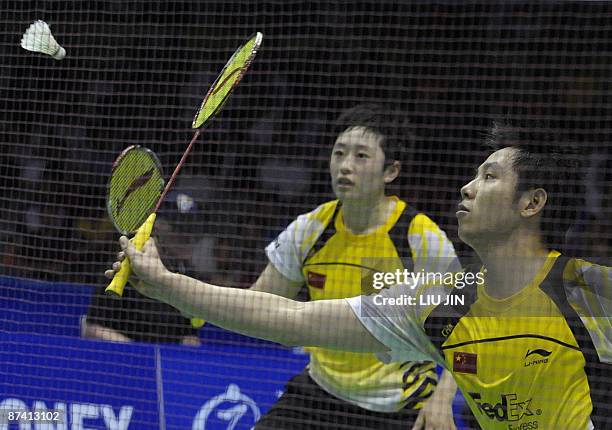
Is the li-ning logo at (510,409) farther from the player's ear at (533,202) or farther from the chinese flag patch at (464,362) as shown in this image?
the player's ear at (533,202)

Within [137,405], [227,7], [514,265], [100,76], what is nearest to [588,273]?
[514,265]

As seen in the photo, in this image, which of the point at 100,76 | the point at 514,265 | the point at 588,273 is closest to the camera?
the point at 588,273

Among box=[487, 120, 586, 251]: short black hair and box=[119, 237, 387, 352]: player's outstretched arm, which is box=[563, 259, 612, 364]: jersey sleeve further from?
box=[119, 237, 387, 352]: player's outstretched arm

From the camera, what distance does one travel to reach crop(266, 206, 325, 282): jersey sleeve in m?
3.79

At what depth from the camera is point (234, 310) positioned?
2533 mm

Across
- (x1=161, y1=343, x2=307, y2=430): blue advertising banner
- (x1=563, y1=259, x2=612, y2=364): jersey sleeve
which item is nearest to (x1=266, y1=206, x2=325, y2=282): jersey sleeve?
(x1=161, y1=343, x2=307, y2=430): blue advertising banner

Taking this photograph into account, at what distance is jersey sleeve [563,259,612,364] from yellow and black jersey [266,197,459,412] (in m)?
1.01

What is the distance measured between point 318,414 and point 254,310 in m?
1.23

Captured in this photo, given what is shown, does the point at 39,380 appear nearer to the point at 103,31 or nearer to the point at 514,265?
the point at 103,31

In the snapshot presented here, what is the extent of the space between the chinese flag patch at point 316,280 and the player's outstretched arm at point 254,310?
1193mm

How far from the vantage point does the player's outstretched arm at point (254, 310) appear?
2.47 m

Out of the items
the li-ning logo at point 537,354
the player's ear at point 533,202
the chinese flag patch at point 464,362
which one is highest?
the player's ear at point 533,202

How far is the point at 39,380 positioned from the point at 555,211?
2576 millimetres

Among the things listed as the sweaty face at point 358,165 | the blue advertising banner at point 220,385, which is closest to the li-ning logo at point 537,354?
the sweaty face at point 358,165
